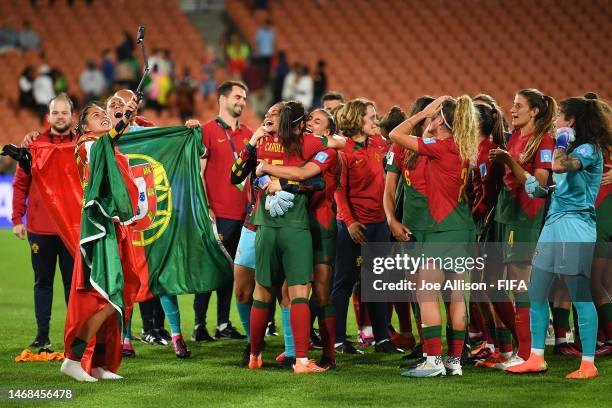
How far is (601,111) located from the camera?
6.11 m

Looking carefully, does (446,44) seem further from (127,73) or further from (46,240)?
(46,240)

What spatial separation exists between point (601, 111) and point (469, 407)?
2100 mm

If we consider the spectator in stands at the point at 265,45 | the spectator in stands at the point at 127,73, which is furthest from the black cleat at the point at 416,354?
the spectator in stands at the point at 265,45

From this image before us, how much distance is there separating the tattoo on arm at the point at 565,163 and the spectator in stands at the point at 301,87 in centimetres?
1252

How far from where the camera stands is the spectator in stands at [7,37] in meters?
21.6

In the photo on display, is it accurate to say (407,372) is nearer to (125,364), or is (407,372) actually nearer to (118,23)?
(125,364)

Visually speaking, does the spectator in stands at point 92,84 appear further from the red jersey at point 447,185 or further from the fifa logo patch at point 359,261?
the red jersey at point 447,185

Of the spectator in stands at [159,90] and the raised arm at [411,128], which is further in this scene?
the spectator in stands at [159,90]

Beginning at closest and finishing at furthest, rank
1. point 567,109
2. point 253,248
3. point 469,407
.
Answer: point 469,407 < point 567,109 < point 253,248

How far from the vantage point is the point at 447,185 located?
6.26 meters

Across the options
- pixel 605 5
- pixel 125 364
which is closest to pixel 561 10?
pixel 605 5

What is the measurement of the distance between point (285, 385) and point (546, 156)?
2.28 m

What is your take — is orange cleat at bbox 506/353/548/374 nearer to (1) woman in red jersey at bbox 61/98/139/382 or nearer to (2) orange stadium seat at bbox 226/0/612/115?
(1) woman in red jersey at bbox 61/98/139/382

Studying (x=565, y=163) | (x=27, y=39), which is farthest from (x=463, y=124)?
(x=27, y=39)
